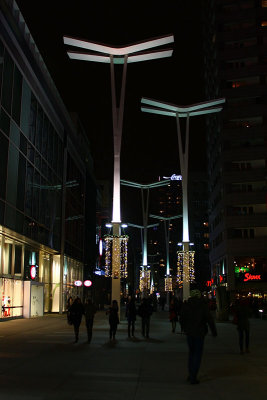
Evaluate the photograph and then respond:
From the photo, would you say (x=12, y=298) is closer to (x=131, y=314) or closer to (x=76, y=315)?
(x=131, y=314)

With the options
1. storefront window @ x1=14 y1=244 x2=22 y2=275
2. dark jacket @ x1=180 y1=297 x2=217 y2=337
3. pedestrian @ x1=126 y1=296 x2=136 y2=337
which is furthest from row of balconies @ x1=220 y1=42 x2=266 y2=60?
dark jacket @ x1=180 y1=297 x2=217 y2=337

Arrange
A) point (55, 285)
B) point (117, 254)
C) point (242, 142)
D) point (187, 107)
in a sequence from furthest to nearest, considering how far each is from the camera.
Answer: point (242, 142) → point (55, 285) → point (187, 107) → point (117, 254)

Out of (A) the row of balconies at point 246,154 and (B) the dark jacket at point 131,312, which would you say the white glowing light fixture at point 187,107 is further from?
(A) the row of balconies at point 246,154

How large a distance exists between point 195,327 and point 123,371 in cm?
280

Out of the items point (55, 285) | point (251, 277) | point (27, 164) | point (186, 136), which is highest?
point (186, 136)

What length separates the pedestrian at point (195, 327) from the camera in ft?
30.1

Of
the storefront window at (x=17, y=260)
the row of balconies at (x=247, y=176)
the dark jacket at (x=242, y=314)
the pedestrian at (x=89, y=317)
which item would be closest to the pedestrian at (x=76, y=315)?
the pedestrian at (x=89, y=317)

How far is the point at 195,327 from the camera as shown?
9180 millimetres

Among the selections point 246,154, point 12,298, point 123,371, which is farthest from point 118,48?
point 246,154

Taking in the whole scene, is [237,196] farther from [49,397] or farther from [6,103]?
[49,397]

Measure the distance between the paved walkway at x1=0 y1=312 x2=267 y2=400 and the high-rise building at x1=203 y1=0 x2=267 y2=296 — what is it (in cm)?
4715

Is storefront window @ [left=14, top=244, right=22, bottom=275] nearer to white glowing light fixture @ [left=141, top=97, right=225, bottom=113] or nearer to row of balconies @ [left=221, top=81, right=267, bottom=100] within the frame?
white glowing light fixture @ [left=141, top=97, right=225, bottom=113]

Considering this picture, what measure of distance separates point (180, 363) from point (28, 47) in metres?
26.1

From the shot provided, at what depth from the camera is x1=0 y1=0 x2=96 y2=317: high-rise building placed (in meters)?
28.7
